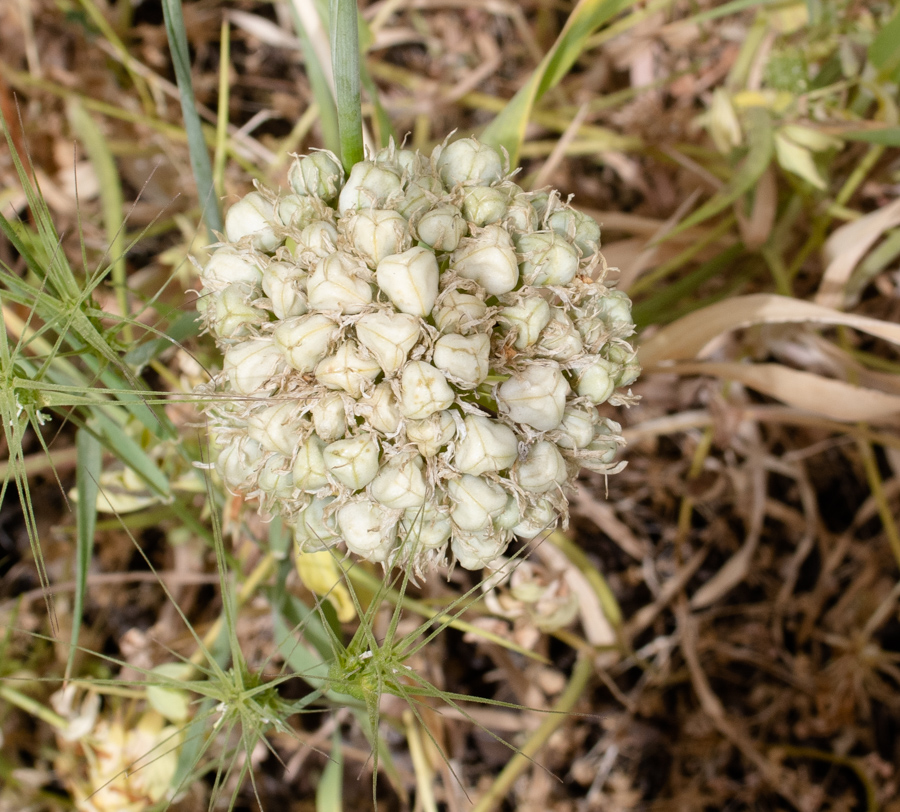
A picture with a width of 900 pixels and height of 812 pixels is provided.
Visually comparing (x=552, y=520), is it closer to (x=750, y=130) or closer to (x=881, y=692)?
(x=750, y=130)

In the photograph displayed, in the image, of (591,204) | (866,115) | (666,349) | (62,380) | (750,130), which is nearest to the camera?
(62,380)

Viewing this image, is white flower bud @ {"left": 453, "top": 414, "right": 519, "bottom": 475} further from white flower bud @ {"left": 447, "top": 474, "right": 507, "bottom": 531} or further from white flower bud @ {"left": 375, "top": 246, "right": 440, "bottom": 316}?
white flower bud @ {"left": 375, "top": 246, "right": 440, "bottom": 316}

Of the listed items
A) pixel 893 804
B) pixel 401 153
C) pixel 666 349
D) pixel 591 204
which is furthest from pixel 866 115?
pixel 893 804

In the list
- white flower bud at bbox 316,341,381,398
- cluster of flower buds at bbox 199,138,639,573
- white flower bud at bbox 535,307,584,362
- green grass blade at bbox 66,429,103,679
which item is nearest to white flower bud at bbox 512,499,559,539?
cluster of flower buds at bbox 199,138,639,573

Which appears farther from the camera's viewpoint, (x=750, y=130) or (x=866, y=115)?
(x=866, y=115)

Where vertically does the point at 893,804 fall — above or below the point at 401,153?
below

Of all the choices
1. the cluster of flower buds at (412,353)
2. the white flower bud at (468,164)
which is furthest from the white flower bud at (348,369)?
the white flower bud at (468,164)
